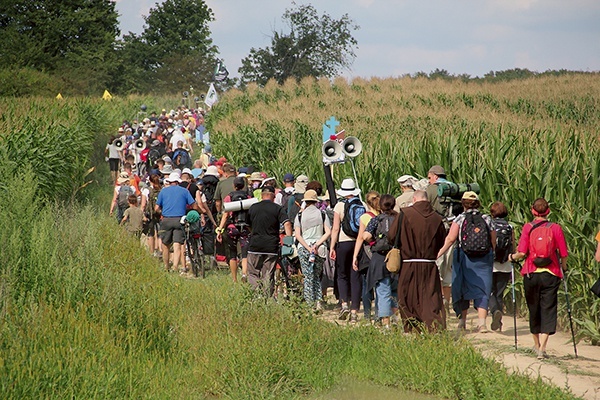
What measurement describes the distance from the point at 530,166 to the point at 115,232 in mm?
7287

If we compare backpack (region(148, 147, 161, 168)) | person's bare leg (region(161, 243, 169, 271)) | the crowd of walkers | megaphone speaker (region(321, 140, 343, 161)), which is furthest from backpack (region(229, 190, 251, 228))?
backpack (region(148, 147, 161, 168))

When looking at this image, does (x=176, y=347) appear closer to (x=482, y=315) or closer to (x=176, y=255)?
(x=482, y=315)

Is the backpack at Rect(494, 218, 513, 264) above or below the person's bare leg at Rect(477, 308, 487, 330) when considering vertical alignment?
above

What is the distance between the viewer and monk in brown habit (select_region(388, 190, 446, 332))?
37.7 ft

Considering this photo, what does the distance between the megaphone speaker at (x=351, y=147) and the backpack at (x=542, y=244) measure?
5053mm

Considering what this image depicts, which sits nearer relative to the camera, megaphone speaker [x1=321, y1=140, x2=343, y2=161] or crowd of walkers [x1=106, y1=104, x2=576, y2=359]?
crowd of walkers [x1=106, y1=104, x2=576, y2=359]

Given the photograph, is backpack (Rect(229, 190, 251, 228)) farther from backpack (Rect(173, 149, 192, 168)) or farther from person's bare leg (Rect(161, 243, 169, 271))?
backpack (Rect(173, 149, 192, 168))

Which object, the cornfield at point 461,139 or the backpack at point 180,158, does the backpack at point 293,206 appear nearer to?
the cornfield at point 461,139

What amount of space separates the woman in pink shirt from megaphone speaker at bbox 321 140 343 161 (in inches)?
187

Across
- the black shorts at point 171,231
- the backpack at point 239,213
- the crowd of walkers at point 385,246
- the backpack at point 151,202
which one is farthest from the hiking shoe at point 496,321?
the backpack at point 151,202

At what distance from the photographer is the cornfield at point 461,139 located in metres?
13.6

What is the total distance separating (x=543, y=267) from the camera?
11.1 meters

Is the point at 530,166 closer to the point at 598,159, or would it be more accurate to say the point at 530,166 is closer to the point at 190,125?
the point at 598,159

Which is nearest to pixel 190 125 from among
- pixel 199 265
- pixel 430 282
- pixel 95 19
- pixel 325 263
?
pixel 199 265
